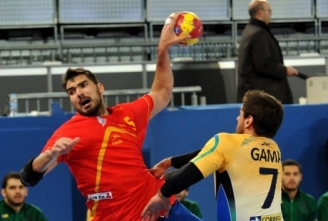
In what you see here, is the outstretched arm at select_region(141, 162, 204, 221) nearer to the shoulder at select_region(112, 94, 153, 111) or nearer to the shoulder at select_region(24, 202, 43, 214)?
the shoulder at select_region(112, 94, 153, 111)

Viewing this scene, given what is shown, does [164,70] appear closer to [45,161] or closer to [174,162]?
A: [174,162]

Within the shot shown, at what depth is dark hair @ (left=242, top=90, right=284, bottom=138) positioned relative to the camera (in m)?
4.27

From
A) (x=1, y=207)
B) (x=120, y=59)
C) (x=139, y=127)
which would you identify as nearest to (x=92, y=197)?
(x=139, y=127)

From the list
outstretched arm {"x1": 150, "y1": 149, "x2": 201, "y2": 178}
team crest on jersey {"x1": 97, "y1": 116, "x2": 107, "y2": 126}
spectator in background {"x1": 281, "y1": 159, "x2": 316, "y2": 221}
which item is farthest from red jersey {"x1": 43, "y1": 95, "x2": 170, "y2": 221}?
spectator in background {"x1": 281, "y1": 159, "x2": 316, "y2": 221}

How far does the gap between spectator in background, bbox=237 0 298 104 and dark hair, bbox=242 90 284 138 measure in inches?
157

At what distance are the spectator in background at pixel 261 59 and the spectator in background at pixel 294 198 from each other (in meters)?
1.14

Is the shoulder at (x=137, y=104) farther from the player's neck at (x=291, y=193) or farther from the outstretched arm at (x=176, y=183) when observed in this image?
the player's neck at (x=291, y=193)

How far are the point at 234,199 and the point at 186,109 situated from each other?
3.55 meters

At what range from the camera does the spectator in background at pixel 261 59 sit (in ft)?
27.1

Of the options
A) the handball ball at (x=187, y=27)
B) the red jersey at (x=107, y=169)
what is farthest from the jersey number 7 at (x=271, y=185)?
the handball ball at (x=187, y=27)

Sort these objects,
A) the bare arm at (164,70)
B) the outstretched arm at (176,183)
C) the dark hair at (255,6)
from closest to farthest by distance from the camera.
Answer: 1. the outstretched arm at (176,183)
2. the bare arm at (164,70)
3. the dark hair at (255,6)

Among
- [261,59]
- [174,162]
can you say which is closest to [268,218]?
[174,162]

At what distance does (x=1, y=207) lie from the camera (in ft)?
23.3

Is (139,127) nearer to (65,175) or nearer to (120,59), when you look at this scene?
(65,175)
